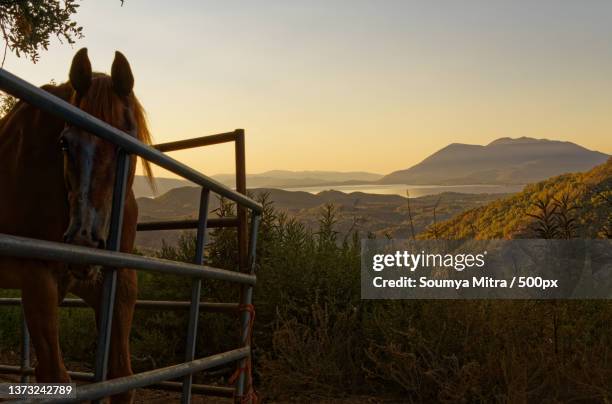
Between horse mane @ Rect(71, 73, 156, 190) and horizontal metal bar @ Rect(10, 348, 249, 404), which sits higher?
horse mane @ Rect(71, 73, 156, 190)

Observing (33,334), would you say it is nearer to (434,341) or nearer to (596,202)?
(434,341)

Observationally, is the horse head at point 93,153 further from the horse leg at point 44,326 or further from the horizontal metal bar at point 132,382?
the horizontal metal bar at point 132,382

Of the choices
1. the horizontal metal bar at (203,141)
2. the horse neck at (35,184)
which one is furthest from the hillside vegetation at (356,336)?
the horse neck at (35,184)

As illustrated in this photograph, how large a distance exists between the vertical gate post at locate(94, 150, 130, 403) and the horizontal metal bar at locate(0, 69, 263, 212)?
0.08m

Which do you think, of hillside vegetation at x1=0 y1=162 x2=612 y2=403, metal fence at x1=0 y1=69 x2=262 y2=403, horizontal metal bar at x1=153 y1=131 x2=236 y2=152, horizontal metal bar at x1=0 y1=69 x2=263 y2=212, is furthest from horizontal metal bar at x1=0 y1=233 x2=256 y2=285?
hillside vegetation at x1=0 y1=162 x2=612 y2=403

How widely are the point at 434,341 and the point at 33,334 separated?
3.76 m

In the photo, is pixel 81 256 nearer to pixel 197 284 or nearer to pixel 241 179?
pixel 197 284

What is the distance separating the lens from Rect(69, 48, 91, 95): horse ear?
2898 millimetres

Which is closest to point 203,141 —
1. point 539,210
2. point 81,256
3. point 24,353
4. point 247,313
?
point 247,313

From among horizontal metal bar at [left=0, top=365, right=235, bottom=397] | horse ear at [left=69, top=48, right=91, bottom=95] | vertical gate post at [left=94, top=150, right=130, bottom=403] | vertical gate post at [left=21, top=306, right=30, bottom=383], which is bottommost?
horizontal metal bar at [left=0, top=365, right=235, bottom=397]

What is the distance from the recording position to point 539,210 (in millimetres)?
14859

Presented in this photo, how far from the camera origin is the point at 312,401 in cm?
555

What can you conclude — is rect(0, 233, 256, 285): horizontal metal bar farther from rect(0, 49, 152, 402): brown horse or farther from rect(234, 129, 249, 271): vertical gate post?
rect(234, 129, 249, 271): vertical gate post

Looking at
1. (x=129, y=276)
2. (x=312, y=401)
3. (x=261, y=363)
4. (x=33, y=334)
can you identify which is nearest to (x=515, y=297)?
(x=312, y=401)
